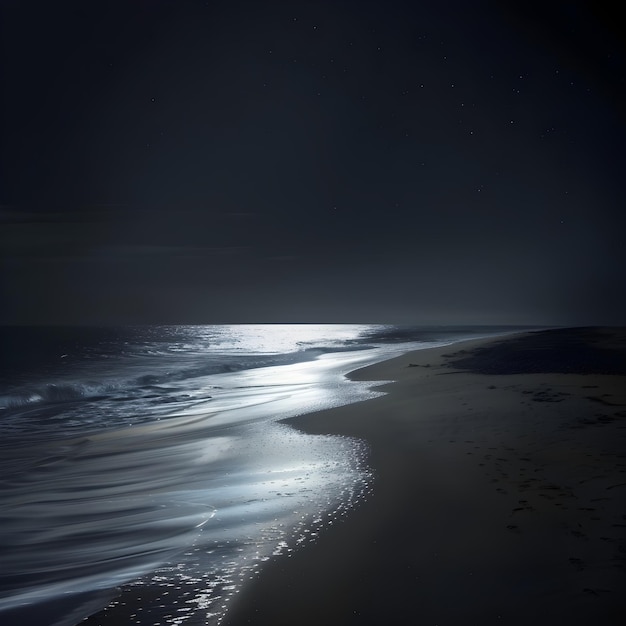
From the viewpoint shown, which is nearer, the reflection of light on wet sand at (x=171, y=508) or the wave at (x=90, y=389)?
the reflection of light on wet sand at (x=171, y=508)

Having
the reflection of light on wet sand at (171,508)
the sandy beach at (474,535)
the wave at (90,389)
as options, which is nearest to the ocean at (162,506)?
the reflection of light on wet sand at (171,508)

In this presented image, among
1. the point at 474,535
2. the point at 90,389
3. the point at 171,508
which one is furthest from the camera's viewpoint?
the point at 90,389

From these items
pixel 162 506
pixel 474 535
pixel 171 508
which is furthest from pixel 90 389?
pixel 474 535

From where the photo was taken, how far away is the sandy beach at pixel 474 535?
298 cm

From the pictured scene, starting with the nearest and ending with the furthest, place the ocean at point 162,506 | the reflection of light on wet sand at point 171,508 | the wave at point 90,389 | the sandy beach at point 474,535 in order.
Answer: the sandy beach at point 474,535 < the ocean at point 162,506 < the reflection of light on wet sand at point 171,508 < the wave at point 90,389

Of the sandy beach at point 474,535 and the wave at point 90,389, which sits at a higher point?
the sandy beach at point 474,535

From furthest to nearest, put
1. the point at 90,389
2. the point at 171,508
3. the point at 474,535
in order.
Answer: the point at 90,389
the point at 171,508
the point at 474,535

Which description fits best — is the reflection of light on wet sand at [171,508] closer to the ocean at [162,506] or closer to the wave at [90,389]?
the ocean at [162,506]

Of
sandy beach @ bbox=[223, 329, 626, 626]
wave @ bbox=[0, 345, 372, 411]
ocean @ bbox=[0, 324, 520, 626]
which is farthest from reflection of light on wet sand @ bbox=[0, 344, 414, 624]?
wave @ bbox=[0, 345, 372, 411]

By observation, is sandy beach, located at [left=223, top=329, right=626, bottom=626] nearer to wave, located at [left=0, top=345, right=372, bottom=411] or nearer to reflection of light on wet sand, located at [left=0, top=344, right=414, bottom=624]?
reflection of light on wet sand, located at [left=0, top=344, right=414, bottom=624]

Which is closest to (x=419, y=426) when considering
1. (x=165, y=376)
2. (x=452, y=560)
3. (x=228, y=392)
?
(x=452, y=560)

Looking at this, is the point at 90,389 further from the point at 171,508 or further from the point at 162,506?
the point at 171,508

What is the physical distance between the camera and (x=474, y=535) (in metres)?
3.99

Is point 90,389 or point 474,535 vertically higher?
point 474,535
